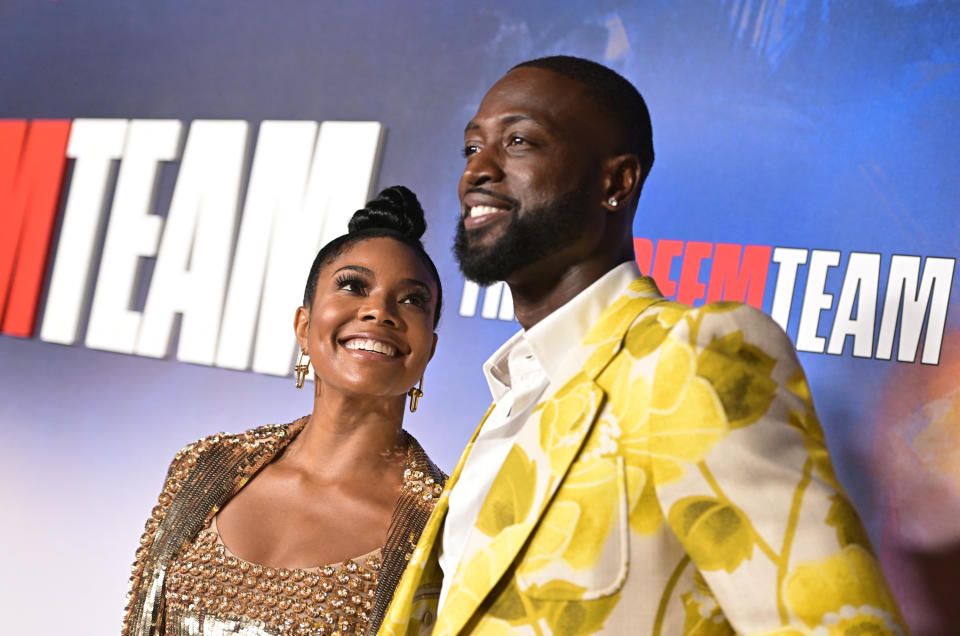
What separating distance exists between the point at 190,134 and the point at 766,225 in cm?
211

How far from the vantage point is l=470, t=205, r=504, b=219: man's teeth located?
4.35ft

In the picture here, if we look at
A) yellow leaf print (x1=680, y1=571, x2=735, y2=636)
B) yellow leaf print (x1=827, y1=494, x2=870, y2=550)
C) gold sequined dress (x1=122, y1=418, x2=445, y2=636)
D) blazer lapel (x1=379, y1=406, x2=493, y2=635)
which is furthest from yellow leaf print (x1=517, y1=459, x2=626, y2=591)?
gold sequined dress (x1=122, y1=418, x2=445, y2=636)

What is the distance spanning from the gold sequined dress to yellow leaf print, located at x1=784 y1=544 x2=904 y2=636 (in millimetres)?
1302

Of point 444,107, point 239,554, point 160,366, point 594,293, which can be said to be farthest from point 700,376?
point 160,366

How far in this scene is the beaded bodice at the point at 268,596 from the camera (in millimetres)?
2072

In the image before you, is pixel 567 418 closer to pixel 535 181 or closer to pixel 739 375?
pixel 739 375

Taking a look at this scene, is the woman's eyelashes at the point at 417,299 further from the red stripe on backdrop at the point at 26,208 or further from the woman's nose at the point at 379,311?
the red stripe on backdrop at the point at 26,208

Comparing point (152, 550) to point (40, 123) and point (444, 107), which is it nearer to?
point (444, 107)

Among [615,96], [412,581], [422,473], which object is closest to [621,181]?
[615,96]

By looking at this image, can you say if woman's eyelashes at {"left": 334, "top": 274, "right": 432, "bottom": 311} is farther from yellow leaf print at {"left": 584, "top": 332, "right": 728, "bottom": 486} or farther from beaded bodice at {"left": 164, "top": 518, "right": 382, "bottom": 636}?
yellow leaf print at {"left": 584, "top": 332, "right": 728, "bottom": 486}

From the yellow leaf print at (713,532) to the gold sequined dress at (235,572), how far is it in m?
1.21

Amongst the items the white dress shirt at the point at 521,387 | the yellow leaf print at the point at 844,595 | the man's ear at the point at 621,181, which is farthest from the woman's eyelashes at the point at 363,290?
the yellow leaf print at the point at 844,595

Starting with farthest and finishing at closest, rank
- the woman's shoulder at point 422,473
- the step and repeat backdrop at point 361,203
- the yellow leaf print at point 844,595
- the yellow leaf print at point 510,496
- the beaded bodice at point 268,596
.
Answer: the step and repeat backdrop at point 361,203 < the woman's shoulder at point 422,473 < the beaded bodice at point 268,596 < the yellow leaf print at point 510,496 < the yellow leaf print at point 844,595

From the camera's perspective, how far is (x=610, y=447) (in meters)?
1.06
